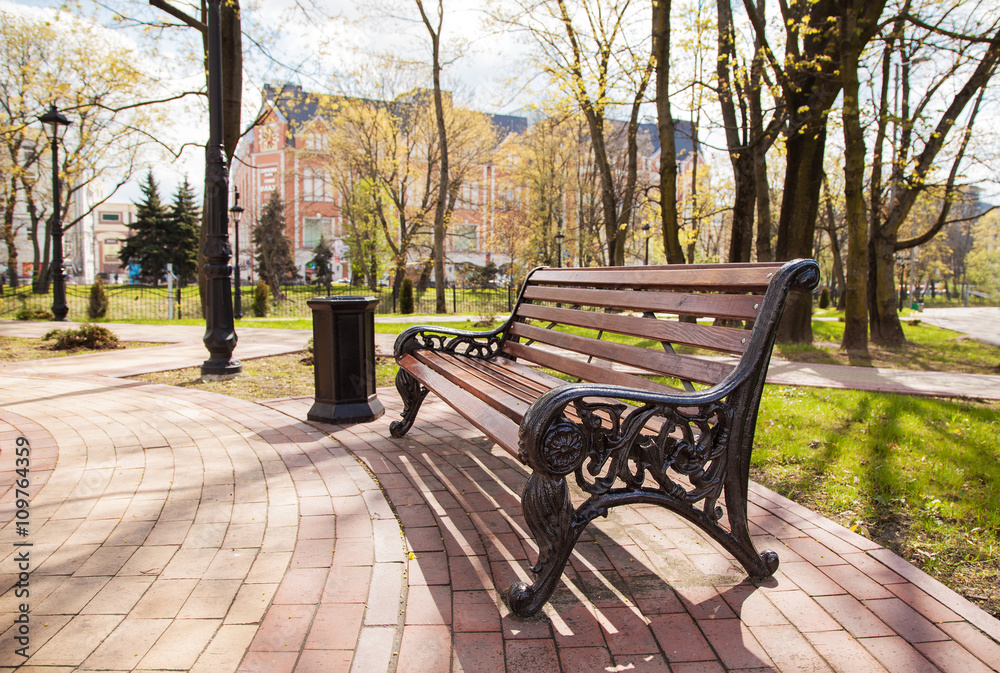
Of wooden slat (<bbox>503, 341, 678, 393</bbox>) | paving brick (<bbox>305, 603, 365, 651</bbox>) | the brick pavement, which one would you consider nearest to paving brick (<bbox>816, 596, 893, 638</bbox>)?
the brick pavement

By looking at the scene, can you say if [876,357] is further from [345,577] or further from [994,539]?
[345,577]

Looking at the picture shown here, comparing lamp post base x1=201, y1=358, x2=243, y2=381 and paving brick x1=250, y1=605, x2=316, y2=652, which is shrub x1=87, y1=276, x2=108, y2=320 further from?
paving brick x1=250, y1=605, x2=316, y2=652

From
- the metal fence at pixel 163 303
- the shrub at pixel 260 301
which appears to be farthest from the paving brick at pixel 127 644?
the shrub at pixel 260 301

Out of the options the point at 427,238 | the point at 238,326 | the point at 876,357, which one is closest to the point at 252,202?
the point at 427,238

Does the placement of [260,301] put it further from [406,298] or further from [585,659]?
[585,659]

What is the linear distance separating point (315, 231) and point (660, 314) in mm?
51415

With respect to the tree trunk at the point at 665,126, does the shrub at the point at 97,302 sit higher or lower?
lower

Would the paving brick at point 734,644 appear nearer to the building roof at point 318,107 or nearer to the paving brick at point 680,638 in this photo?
the paving brick at point 680,638

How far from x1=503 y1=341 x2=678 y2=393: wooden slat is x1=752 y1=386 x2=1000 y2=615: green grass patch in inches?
49.9

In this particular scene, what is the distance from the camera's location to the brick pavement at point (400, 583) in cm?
185

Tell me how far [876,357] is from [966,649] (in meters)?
10.0

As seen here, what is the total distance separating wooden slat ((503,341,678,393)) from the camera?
264 centimetres

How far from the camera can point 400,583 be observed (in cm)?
223

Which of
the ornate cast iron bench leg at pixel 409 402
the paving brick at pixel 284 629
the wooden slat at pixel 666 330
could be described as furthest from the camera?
the ornate cast iron bench leg at pixel 409 402
